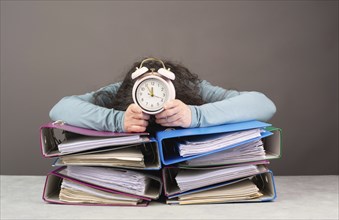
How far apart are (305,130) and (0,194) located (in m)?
2.90

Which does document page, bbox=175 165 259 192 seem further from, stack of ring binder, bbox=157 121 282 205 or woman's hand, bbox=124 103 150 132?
woman's hand, bbox=124 103 150 132

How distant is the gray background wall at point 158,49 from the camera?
4320 millimetres

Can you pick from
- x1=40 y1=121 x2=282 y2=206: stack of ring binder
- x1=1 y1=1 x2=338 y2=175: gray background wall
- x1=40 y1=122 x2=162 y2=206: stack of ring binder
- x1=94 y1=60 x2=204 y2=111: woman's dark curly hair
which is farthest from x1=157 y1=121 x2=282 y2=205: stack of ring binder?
x1=1 y1=1 x2=338 y2=175: gray background wall

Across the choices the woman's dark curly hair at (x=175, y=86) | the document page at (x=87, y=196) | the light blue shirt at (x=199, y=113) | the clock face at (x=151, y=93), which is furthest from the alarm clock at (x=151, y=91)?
the document page at (x=87, y=196)

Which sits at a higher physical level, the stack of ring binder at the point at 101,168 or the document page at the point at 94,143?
the document page at the point at 94,143

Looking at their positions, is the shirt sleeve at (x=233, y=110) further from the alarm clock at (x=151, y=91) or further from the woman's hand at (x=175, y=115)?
the alarm clock at (x=151, y=91)

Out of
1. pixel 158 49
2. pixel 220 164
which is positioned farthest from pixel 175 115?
pixel 158 49

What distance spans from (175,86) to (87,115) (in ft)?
1.56

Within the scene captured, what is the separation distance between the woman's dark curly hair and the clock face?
27 centimetres

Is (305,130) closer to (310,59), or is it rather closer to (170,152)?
(310,59)

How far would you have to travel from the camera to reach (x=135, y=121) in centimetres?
216

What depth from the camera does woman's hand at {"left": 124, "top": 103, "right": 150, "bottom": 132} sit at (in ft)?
7.04

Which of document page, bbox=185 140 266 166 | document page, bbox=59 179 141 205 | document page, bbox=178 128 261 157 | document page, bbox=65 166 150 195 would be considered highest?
document page, bbox=178 128 261 157

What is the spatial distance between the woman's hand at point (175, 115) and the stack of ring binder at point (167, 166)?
3cm
